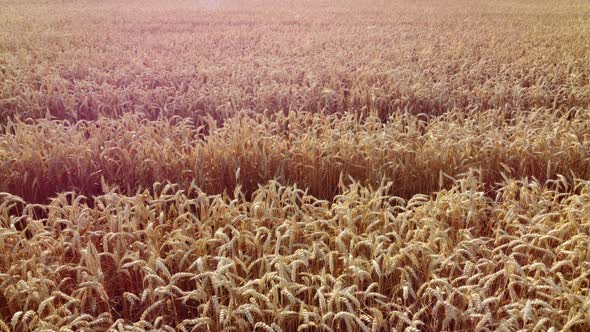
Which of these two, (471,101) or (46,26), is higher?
(46,26)

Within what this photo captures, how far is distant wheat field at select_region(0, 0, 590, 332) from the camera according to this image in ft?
7.55

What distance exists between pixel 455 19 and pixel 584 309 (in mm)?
16735

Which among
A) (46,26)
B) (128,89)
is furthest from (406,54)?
(46,26)

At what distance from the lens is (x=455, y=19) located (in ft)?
56.1

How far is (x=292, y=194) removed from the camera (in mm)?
3121

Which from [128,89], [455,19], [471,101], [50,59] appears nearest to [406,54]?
[471,101]

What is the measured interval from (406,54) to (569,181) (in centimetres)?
555

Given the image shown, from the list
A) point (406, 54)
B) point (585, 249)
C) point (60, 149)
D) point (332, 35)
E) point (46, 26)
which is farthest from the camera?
point (46, 26)

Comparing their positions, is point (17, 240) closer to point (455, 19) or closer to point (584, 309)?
point (584, 309)

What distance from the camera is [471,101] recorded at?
6359mm

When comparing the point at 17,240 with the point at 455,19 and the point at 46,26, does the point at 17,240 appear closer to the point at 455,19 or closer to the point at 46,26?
the point at 46,26

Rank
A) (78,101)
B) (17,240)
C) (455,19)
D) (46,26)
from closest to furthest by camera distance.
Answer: (17,240)
(78,101)
(46,26)
(455,19)

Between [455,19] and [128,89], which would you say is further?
[455,19]

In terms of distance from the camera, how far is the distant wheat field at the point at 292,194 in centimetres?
230
